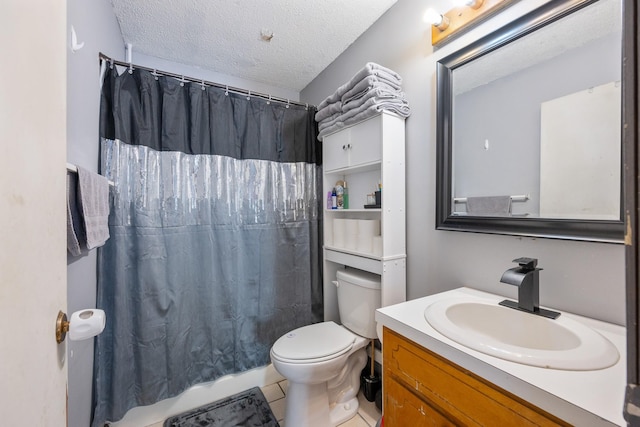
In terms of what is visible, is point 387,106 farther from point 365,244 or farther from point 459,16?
point 365,244

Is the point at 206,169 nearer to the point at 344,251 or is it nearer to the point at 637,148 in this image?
the point at 344,251

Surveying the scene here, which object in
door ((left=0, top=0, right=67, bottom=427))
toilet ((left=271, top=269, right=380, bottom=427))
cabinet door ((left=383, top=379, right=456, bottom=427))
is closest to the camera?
door ((left=0, top=0, right=67, bottom=427))

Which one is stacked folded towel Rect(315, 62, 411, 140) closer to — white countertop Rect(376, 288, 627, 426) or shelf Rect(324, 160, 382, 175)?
shelf Rect(324, 160, 382, 175)

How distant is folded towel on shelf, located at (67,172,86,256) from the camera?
2.84ft

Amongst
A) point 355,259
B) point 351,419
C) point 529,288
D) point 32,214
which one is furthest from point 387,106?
point 351,419

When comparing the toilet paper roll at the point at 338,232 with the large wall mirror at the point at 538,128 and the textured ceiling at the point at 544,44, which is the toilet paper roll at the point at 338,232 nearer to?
the large wall mirror at the point at 538,128

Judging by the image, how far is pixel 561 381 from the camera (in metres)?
0.57

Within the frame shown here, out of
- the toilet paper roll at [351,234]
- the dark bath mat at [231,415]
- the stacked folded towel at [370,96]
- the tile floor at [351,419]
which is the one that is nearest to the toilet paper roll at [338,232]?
the toilet paper roll at [351,234]

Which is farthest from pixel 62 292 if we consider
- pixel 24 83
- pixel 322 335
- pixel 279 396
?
pixel 279 396

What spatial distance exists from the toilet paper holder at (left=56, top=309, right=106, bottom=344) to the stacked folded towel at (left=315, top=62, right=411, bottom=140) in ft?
4.61

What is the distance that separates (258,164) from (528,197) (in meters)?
1.60

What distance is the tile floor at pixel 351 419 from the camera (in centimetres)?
149

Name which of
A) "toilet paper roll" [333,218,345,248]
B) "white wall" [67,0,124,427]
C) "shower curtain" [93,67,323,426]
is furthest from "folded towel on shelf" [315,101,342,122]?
"white wall" [67,0,124,427]

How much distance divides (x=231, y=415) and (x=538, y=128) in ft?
7.04
